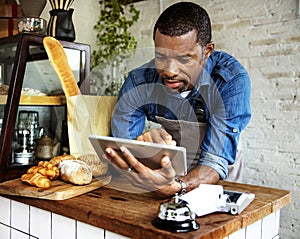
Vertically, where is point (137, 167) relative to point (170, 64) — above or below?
below

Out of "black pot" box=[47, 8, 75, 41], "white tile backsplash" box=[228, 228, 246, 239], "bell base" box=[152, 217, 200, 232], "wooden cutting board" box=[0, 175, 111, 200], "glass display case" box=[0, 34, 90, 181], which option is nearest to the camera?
"bell base" box=[152, 217, 200, 232]

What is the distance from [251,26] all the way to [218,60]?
105 cm

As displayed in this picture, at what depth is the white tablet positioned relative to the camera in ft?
2.63

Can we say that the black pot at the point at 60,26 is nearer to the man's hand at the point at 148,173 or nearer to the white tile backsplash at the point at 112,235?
the man's hand at the point at 148,173

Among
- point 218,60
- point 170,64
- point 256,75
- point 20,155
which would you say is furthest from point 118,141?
point 256,75

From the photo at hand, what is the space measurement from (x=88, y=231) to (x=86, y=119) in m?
0.52

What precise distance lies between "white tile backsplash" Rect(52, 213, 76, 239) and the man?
0.59ft

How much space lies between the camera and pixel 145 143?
0.82m

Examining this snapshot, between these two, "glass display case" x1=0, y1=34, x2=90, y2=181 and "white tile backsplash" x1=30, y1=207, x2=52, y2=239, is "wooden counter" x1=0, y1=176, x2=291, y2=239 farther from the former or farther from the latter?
"glass display case" x1=0, y1=34, x2=90, y2=181

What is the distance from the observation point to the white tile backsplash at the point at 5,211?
3.67 ft

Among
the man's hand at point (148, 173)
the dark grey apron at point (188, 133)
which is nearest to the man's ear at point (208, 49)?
the dark grey apron at point (188, 133)

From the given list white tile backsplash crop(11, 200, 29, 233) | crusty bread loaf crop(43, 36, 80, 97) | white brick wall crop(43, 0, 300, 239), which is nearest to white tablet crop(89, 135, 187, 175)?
white tile backsplash crop(11, 200, 29, 233)

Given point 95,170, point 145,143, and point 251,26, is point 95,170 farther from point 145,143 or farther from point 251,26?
point 251,26

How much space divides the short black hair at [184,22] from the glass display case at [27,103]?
0.43 meters
